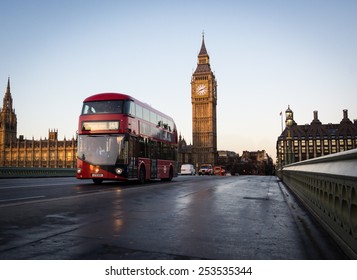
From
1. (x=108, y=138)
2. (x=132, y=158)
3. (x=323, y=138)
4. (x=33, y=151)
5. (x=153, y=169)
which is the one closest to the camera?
(x=108, y=138)

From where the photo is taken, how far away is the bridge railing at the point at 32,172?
25.1 m

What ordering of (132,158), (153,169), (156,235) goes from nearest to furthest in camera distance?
(156,235), (132,158), (153,169)

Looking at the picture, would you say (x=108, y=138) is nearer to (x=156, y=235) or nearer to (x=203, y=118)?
(x=156, y=235)

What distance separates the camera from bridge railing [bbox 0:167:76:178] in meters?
25.1

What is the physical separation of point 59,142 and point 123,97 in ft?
326

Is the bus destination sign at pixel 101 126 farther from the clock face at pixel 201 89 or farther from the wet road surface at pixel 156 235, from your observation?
the clock face at pixel 201 89

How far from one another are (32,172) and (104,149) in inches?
652

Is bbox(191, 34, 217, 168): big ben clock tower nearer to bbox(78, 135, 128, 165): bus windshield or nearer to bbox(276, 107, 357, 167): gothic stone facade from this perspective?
bbox(276, 107, 357, 167): gothic stone facade

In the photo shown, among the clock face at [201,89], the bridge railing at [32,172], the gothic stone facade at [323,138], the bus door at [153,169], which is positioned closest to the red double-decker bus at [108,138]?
the bus door at [153,169]

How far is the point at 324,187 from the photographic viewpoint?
17.4ft

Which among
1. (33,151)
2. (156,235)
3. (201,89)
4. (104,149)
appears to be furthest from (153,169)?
(201,89)

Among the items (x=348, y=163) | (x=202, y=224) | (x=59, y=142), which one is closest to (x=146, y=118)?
(x=202, y=224)

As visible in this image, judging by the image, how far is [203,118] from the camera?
123 meters

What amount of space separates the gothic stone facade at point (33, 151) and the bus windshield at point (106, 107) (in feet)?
297
